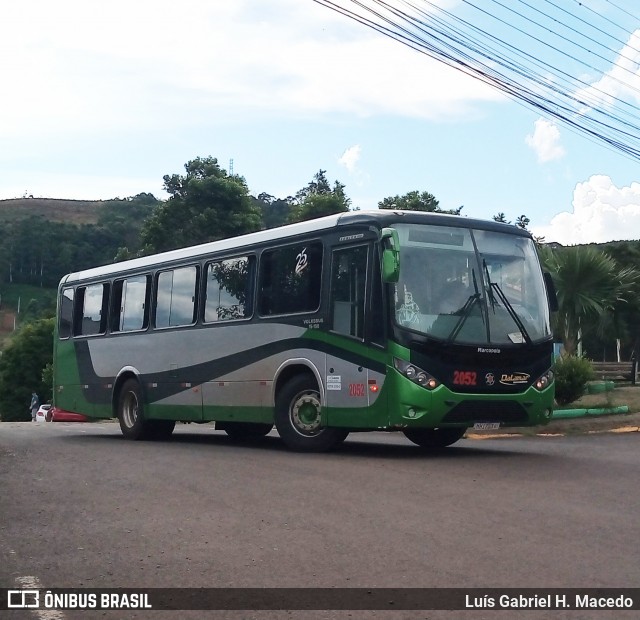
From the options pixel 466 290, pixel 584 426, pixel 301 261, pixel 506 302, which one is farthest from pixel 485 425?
pixel 584 426

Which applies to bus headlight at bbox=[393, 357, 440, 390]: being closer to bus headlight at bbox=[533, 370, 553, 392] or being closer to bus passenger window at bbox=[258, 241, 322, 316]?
bus headlight at bbox=[533, 370, 553, 392]

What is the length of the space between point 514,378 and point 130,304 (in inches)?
326

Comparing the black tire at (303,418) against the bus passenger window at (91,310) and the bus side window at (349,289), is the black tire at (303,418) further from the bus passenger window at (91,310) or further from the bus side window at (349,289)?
the bus passenger window at (91,310)

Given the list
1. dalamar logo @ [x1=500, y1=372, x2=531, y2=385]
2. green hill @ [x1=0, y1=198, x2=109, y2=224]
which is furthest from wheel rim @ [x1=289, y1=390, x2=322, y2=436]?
green hill @ [x1=0, y1=198, x2=109, y2=224]

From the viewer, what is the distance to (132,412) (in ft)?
61.0

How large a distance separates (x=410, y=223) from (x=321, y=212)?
44.0 meters

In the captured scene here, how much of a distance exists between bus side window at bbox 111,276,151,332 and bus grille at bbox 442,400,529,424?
727 cm

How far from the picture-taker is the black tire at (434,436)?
14836 mm

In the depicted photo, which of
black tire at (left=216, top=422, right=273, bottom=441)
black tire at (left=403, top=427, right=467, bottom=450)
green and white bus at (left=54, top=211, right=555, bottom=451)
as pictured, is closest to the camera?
green and white bus at (left=54, top=211, right=555, bottom=451)

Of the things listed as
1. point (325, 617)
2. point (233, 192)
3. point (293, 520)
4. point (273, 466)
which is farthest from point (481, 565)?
point (233, 192)

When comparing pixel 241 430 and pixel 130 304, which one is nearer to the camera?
pixel 241 430

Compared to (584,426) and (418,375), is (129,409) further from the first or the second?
(584,426)

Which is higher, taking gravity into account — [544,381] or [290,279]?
[290,279]

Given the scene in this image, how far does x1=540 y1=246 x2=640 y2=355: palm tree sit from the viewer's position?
26719 millimetres
